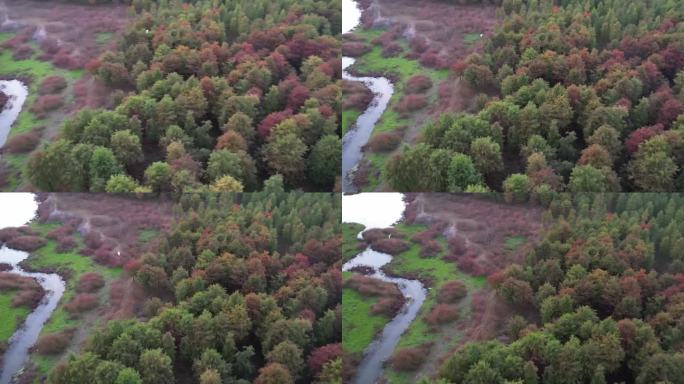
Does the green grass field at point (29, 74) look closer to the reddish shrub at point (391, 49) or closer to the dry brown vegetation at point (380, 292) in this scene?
the reddish shrub at point (391, 49)

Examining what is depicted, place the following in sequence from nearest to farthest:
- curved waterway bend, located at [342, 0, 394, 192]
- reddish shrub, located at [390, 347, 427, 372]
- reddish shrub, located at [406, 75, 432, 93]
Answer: reddish shrub, located at [390, 347, 427, 372], curved waterway bend, located at [342, 0, 394, 192], reddish shrub, located at [406, 75, 432, 93]

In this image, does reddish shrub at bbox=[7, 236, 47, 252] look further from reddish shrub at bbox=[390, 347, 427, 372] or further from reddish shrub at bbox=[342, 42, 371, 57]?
reddish shrub at bbox=[342, 42, 371, 57]

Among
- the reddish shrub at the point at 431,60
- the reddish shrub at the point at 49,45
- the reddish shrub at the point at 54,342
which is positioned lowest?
the reddish shrub at the point at 54,342

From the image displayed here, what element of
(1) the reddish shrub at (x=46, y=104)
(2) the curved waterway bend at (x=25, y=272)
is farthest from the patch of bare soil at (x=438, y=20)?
(2) the curved waterway bend at (x=25, y=272)

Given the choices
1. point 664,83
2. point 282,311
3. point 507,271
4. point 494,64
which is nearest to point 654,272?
point 507,271

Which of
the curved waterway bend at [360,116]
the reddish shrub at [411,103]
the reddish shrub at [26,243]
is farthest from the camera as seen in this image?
the reddish shrub at [411,103]

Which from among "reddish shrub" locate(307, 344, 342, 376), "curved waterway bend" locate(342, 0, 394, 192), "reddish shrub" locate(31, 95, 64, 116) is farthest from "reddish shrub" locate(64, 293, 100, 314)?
"curved waterway bend" locate(342, 0, 394, 192)

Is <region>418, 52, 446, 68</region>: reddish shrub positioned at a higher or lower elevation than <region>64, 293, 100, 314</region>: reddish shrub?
higher
